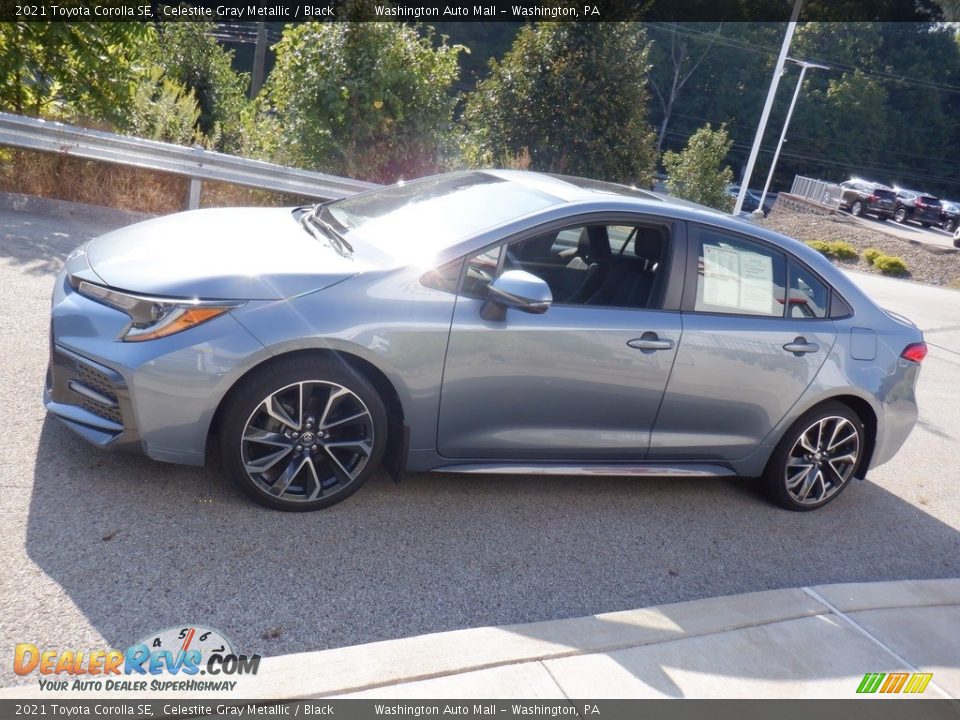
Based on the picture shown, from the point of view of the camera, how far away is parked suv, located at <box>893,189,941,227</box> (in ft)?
163

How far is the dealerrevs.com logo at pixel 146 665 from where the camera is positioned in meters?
2.89

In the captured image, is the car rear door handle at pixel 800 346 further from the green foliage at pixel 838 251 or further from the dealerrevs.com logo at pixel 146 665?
the green foliage at pixel 838 251

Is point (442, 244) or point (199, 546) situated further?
point (442, 244)

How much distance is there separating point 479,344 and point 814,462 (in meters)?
2.31

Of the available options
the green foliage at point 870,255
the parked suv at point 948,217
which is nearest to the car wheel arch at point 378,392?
the green foliage at point 870,255

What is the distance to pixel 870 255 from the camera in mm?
28312

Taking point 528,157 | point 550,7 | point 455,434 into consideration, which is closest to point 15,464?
point 455,434

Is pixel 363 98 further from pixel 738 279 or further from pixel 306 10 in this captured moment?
pixel 738 279

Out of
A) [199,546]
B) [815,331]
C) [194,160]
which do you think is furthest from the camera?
[194,160]

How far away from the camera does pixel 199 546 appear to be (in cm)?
379

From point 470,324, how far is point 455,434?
1.74ft

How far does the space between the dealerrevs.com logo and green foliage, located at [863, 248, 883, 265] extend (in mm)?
28174

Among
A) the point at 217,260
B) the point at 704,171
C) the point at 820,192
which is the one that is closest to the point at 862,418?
the point at 217,260

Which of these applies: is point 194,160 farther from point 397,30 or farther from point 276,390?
Answer: point 276,390
